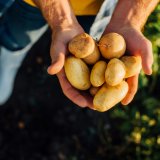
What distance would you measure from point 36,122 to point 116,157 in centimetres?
46

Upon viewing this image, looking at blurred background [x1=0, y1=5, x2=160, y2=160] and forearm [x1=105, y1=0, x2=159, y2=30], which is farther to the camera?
blurred background [x1=0, y1=5, x2=160, y2=160]

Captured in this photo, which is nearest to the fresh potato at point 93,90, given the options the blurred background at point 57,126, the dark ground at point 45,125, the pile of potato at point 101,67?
the pile of potato at point 101,67

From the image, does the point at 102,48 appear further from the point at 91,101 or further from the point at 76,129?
the point at 76,129

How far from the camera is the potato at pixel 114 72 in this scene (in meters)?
1.40

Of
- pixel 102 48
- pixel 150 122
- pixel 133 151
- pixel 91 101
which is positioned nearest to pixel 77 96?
pixel 91 101

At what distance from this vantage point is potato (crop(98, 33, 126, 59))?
1.45m

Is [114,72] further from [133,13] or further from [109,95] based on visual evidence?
[133,13]

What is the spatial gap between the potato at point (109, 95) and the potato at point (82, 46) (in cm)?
14

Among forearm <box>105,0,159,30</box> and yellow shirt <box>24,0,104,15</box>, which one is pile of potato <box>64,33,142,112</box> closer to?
forearm <box>105,0,159,30</box>

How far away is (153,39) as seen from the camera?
1.72 meters

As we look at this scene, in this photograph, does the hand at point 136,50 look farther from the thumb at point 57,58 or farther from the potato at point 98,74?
the thumb at point 57,58

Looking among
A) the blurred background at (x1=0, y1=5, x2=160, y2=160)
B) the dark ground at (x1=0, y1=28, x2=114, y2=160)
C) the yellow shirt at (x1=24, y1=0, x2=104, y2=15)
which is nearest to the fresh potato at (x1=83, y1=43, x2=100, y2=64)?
the yellow shirt at (x1=24, y1=0, x2=104, y2=15)

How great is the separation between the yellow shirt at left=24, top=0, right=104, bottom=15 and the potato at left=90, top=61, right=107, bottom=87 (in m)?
0.33

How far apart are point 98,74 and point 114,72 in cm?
6
